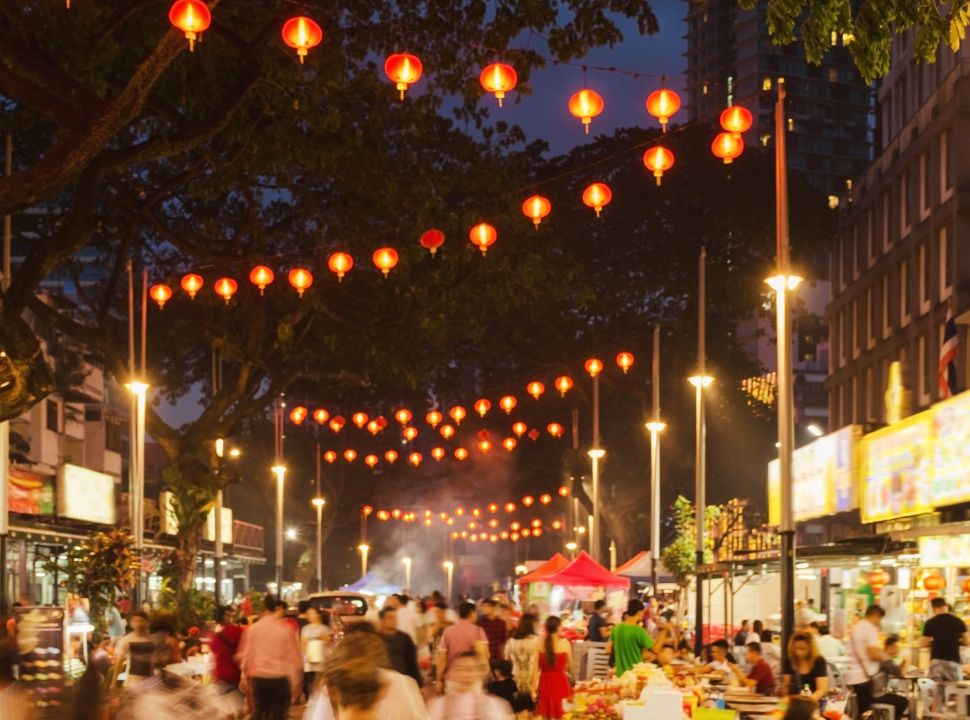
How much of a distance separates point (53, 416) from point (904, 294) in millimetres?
30302

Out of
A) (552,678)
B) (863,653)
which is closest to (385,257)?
(552,678)

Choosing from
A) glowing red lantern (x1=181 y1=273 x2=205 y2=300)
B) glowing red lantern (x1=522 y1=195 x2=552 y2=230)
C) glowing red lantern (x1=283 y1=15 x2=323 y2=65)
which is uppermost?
glowing red lantern (x1=283 y1=15 x2=323 y2=65)

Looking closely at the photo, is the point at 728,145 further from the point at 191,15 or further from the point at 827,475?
the point at 827,475

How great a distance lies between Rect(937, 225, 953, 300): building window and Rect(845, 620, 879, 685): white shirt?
28362 millimetres

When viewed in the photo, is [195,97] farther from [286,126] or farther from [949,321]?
[949,321]

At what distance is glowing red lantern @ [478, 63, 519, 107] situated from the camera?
1786 cm

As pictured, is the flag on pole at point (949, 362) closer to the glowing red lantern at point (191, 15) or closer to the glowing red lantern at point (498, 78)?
the glowing red lantern at point (498, 78)

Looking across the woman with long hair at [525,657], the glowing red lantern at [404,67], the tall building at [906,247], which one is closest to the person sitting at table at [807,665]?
the woman with long hair at [525,657]

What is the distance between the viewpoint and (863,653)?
19453 millimetres

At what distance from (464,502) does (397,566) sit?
66.4 ft

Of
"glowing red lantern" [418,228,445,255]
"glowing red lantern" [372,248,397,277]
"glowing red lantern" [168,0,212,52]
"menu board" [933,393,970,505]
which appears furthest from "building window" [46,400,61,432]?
"glowing red lantern" [168,0,212,52]

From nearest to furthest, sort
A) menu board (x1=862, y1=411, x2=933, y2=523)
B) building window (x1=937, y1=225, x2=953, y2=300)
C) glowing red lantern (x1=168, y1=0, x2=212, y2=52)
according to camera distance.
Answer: glowing red lantern (x1=168, y1=0, x2=212, y2=52) < menu board (x1=862, y1=411, x2=933, y2=523) < building window (x1=937, y1=225, x2=953, y2=300)

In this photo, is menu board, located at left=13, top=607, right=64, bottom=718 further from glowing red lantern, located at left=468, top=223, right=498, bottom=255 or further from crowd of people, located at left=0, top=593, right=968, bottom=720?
glowing red lantern, located at left=468, top=223, right=498, bottom=255

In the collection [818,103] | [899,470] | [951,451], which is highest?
[818,103]
